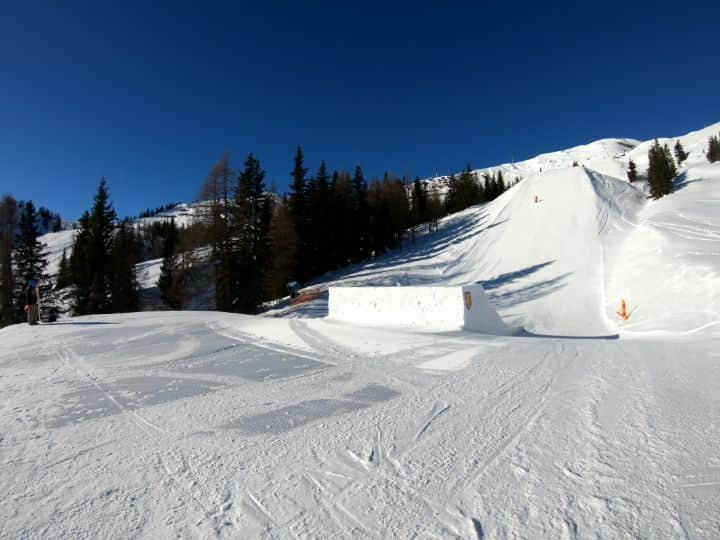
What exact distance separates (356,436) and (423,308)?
591 cm

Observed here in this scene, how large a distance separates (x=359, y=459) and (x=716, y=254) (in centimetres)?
1856

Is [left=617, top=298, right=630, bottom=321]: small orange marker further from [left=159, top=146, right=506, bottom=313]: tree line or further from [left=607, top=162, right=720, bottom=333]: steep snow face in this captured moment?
[left=159, top=146, right=506, bottom=313]: tree line

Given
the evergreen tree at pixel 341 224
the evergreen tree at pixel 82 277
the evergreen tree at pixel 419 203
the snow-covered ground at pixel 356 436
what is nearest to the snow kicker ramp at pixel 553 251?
the snow-covered ground at pixel 356 436

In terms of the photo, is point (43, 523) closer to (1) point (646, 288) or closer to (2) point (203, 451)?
(2) point (203, 451)

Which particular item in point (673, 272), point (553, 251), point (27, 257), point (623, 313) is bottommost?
point (623, 313)

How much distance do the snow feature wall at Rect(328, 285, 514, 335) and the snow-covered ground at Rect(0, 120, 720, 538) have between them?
95cm

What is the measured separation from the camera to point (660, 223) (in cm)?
2209

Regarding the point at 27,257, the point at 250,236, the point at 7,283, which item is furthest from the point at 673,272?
the point at 7,283

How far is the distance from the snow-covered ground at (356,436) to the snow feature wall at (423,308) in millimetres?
950

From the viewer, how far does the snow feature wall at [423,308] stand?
805 cm

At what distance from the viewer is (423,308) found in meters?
8.35

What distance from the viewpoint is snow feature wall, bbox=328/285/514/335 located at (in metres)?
8.05

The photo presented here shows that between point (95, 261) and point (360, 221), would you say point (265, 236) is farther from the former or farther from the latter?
→ point (360, 221)

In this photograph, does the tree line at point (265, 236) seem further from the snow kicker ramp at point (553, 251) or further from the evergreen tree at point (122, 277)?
the snow kicker ramp at point (553, 251)
